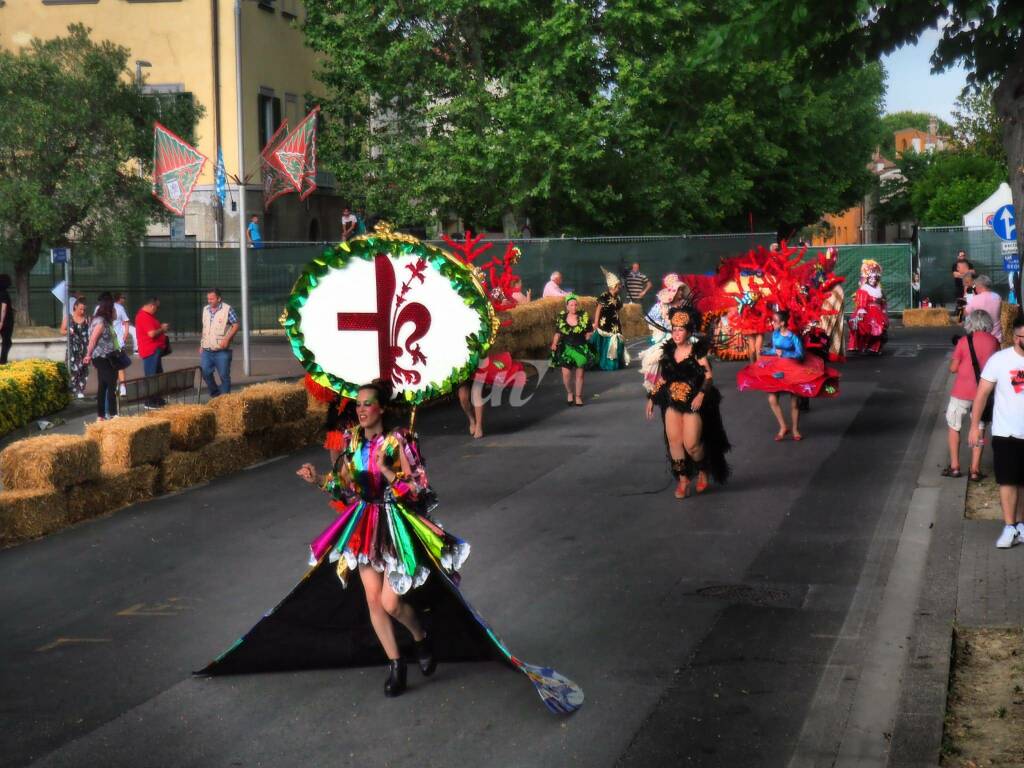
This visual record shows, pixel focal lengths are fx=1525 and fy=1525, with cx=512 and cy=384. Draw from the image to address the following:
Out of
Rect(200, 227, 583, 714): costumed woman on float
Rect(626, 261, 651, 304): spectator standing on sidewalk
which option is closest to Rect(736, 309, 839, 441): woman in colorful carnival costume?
Result: Rect(200, 227, 583, 714): costumed woman on float

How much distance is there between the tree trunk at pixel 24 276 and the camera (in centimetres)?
3216

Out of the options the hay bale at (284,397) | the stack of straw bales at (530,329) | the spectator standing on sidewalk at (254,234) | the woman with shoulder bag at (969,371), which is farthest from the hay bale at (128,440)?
the spectator standing on sidewalk at (254,234)

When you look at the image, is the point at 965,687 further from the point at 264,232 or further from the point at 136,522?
the point at 264,232

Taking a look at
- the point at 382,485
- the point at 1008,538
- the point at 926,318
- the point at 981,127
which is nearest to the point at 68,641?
the point at 382,485

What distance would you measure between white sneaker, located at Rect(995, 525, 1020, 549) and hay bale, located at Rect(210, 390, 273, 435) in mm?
8670

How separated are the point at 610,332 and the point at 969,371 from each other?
1217cm

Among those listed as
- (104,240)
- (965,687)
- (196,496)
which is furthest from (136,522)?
(104,240)

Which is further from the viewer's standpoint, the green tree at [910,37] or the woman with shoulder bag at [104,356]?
the woman with shoulder bag at [104,356]

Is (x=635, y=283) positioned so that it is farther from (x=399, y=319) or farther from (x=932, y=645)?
(x=399, y=319)

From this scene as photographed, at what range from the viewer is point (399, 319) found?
827 cm

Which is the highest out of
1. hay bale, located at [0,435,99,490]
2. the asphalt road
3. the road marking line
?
hay bale, located at [0,435,99,490]

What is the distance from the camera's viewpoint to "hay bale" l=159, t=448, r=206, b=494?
15445 millimetres

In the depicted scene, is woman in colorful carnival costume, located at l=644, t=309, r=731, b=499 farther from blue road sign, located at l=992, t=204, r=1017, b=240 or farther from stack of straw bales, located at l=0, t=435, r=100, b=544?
blue road sign, located at l=992, t=204, r=1017, b=240

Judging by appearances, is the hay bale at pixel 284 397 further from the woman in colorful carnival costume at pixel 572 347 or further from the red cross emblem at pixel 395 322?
the red cross emblem at pixel 395 322
